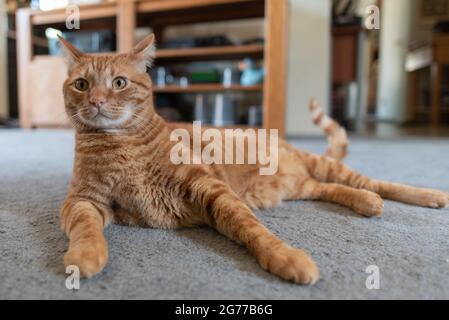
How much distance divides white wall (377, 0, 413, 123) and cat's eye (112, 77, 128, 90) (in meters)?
6.10

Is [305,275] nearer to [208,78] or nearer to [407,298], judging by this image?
[407,298]

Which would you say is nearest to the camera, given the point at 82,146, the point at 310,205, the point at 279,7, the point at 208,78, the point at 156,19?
the point at 82,146

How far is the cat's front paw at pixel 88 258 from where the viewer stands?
0.58 metres

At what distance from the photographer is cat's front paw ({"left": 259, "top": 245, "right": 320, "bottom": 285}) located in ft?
1.85

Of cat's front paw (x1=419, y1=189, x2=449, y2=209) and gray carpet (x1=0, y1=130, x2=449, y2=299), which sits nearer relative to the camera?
gray carpet (x1=0, y1=130, x2=449, y2=299)

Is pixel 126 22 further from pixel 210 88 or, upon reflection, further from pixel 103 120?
pixel 103 120

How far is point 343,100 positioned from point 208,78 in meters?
1.72

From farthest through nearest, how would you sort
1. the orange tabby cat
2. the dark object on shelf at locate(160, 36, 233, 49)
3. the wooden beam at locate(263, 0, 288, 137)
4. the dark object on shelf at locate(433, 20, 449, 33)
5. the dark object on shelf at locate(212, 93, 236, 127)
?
1. the dark object on shelf at locate(433, 20, 449, 33)
2. the dark object on shelf at locate(212, 93, 236, 127)
3. the dark object on shelf at locate(160, 36, 233, 49)
4. the wooden beam at locate(263, 0, 288, 137)
5. the orange tabby cat

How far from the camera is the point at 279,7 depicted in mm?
2535

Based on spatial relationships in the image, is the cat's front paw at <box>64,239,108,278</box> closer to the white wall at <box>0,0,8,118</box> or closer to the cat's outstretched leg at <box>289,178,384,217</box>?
the cat's outstretched leg at <box>289,178,384,217</box>

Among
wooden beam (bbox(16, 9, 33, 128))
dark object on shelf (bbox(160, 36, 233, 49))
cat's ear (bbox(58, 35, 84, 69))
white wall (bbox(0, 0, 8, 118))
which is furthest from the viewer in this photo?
white wall (bbox(0, 0, 8, 118))

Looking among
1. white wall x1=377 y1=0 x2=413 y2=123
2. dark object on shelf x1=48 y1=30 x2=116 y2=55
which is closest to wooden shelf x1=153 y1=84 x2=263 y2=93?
dark object on shelf x1=48 y1=30 x2=116 y2=55
